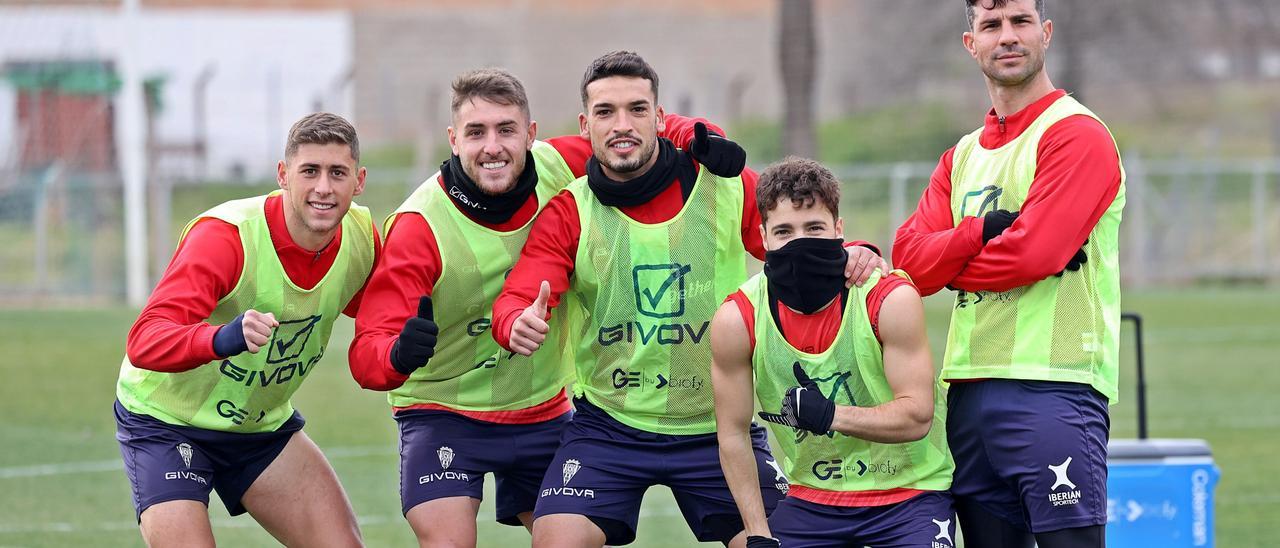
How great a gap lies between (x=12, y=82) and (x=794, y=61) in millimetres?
16352

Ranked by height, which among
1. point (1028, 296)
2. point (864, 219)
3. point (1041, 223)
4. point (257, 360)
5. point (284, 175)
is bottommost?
point (257, 360)

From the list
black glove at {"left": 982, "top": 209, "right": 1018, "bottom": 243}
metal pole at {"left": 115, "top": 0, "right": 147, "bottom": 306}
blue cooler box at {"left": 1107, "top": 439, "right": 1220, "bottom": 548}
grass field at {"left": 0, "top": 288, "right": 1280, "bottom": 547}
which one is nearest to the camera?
black glove at {"left": 982, "top": 209, "right": 1018, "bottom": 243}

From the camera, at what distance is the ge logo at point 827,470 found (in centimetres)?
540

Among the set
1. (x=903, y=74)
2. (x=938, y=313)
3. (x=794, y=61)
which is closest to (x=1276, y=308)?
(x=938, y=313)

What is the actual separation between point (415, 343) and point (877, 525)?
5.77ft

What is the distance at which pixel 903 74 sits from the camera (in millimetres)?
32500

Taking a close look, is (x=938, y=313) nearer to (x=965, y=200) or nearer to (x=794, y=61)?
(x=794, y=61)

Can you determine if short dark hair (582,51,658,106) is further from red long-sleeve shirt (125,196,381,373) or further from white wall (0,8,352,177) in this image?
white wall (0,8,352,177)

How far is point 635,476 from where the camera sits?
5.97 m

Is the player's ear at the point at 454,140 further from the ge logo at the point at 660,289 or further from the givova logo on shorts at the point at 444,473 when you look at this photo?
Result: the givova logo on shorts at the point at 444,473

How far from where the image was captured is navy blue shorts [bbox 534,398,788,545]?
5.90m

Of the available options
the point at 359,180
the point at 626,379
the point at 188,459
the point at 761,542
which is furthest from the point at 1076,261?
the point at 188,459

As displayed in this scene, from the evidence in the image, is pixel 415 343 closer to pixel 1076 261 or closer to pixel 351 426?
pixel 1076 261

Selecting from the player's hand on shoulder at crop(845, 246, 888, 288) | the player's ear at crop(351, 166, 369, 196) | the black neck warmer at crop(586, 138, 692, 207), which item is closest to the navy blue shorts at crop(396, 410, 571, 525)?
the player's ear at crop(351, 166, 369, 196)
